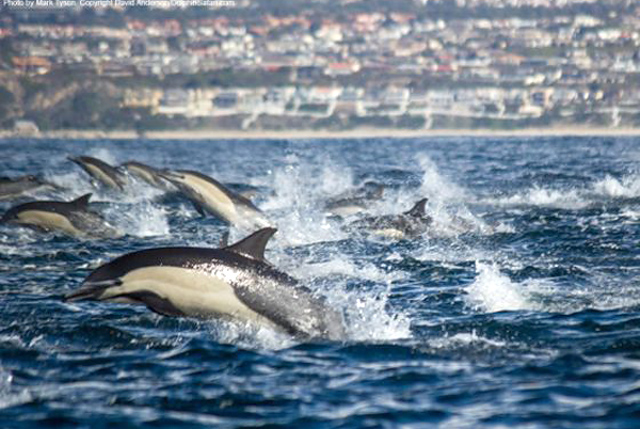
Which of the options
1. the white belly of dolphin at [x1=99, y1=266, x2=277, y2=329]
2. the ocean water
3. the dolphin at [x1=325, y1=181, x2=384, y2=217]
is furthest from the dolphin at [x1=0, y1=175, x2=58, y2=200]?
the white belly of dolphin at [x1=99, y1=266, x2=277, y2=329]

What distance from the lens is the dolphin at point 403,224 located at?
20172 millimetres

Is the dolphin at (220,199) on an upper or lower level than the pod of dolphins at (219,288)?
upper

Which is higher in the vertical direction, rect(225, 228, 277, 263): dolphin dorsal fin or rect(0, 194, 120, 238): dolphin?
rect(0, 194, 120, 238): dolphin

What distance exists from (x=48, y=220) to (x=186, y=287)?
9033 millimetres

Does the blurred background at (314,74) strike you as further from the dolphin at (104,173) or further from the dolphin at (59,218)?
the dolphin at (59,218)

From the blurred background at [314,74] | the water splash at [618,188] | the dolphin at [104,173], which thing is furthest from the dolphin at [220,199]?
the blurred background at [314,74]

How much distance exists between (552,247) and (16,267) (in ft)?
24.8

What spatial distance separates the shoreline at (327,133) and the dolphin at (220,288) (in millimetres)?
125980

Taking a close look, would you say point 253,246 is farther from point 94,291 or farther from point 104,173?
point 104,173

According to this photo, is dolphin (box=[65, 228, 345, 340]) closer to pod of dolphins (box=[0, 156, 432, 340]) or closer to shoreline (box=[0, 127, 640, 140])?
pod of dolphins (box=[0, 156, 432, 340])

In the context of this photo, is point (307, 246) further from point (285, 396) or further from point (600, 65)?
point (600, 65)

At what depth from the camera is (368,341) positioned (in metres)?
11.6

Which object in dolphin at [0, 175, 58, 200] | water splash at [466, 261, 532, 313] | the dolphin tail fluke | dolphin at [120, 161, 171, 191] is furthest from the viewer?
dolphin at [120, 161, 171, 191]

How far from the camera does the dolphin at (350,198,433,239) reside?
20.2m
